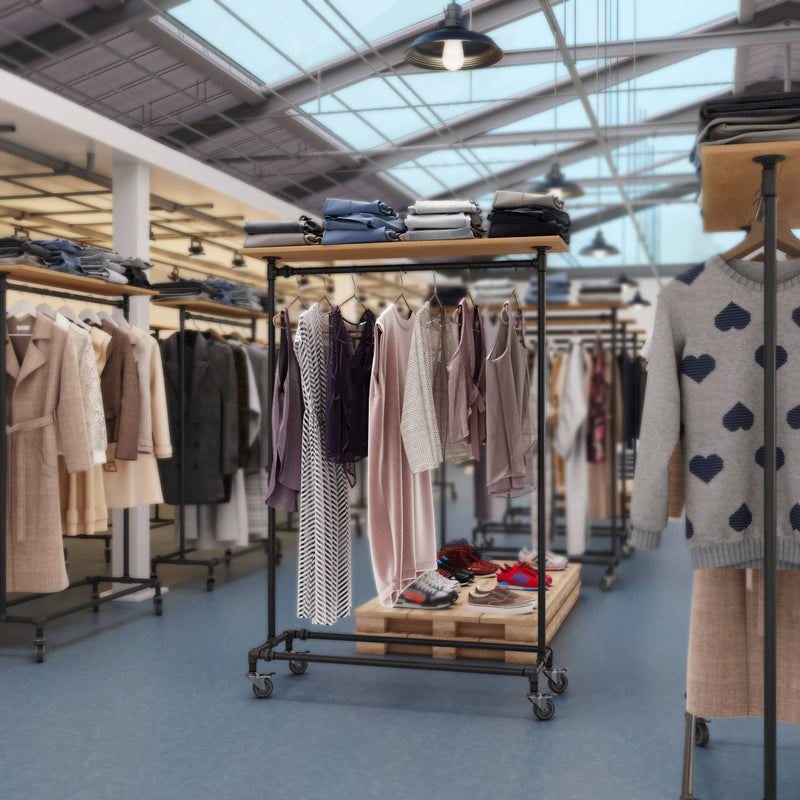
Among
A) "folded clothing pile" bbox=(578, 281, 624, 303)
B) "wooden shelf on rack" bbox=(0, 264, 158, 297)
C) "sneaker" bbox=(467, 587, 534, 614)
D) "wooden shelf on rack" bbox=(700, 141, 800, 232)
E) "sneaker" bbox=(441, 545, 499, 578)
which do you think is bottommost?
"sneaker" bbox=(467, 587, 534, 614)

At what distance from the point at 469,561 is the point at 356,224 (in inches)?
95.3

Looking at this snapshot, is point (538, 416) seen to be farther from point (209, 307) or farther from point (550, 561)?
point (209, 307)

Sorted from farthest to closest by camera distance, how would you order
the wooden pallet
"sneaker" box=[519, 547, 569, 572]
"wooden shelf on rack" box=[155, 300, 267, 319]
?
"wooden shelf on rack" box=[155, 300, 267, 319] < "sneaker" box=[519, 547, 569, 572] < the wooden pallet

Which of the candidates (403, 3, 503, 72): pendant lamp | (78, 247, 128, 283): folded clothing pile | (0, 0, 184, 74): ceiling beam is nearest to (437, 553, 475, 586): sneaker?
(78, 247, 128, 283): folded clothing pile

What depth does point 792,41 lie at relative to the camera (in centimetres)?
870

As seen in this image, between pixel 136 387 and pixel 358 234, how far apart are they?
210 centimetres

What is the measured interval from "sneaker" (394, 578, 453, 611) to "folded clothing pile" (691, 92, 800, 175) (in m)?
2.85

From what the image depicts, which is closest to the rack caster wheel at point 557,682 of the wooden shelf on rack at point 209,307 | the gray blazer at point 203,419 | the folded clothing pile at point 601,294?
the gray blazer at point 203,419

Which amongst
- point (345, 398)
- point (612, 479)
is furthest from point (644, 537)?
point (612, 479)

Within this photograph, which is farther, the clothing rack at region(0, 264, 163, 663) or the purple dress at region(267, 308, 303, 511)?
the clothing rack at region(0, 264, 163, 663)

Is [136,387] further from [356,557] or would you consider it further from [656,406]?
Result: [656,406]

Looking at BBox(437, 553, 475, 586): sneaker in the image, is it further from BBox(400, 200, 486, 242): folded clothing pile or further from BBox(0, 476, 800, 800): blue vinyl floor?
BBox(400, 200, 486, 242): folded clothing pile

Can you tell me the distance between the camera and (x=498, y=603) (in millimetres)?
4555

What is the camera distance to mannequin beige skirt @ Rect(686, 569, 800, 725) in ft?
9.16
